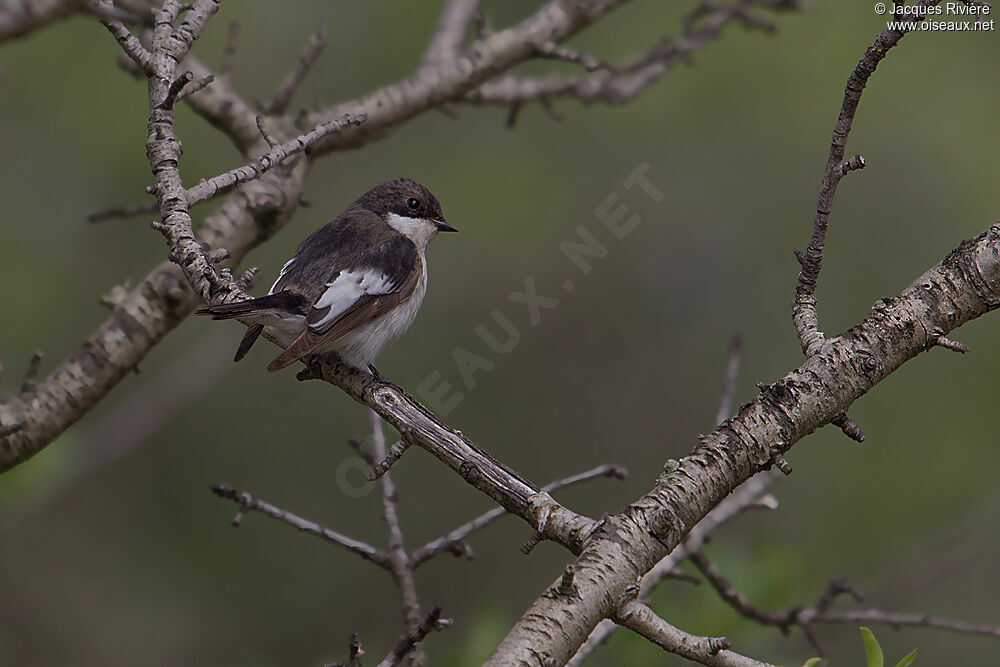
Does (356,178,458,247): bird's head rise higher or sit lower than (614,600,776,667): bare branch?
higher

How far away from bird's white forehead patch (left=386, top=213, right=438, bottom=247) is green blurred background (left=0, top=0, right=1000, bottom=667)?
49.4 inches

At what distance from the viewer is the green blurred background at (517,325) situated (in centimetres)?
640

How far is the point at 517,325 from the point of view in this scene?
301 inches

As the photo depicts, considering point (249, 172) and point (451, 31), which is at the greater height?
point (451, 31)

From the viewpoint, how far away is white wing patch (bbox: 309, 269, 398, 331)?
4.19 meters

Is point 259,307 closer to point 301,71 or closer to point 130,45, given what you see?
point 130,45

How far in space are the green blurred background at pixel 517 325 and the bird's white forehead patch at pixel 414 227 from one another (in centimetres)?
125

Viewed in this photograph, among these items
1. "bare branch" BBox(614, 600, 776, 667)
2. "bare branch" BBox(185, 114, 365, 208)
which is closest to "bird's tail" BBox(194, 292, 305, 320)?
"bare branch" BBox(185, 114, 365, 208)

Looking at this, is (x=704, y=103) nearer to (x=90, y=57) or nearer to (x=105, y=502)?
(x=90, y=57)

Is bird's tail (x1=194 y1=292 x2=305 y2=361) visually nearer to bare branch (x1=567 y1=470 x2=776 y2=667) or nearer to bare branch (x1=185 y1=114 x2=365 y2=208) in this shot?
bare branch (x1=185 y1=114 x2=365 y2=208)

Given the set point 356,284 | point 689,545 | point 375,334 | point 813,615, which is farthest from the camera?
point 356,284

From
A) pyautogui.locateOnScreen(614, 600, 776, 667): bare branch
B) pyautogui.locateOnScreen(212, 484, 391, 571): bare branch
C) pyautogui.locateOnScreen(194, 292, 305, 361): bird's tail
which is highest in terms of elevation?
pyautogui.locateOnScreen(194, 292, 305, 361): bird's tail

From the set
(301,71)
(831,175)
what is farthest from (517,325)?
(831,175)

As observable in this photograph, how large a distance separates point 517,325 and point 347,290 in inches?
129
